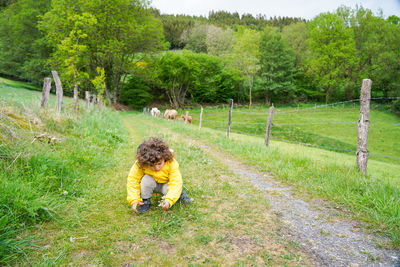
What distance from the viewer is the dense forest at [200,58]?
3080 cm

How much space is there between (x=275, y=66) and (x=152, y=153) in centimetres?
5037

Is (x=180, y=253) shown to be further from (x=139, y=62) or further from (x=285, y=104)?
(x=285, y=104)

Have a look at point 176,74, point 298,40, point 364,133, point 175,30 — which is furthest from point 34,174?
point 175,30

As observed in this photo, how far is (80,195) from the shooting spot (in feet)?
12.3

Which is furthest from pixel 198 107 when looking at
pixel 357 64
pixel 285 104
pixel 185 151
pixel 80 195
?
pixel 80 195

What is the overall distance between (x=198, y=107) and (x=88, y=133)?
3977 cm

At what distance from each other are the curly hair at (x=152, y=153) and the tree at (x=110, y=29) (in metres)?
27.2

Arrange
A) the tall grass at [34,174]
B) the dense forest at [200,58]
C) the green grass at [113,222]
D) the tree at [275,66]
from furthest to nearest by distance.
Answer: the tree at [275,66], the dense forest at [200,58], the tall grass at [34,174], the green grass at [113,222]

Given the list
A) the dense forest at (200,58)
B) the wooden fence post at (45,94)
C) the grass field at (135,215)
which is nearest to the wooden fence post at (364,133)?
the grass field at (135,215)

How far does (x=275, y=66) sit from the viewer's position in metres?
48.6

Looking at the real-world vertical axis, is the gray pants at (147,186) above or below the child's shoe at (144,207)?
above

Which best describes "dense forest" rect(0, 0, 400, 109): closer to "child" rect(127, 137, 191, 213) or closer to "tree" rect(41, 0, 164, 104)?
"tree" rect(41, 0, 164, 104)

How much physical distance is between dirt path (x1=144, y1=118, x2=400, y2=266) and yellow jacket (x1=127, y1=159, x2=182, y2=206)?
5.34 ft

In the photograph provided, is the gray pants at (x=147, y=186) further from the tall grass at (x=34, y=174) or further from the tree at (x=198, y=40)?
the tree at (x=198, y=40)
